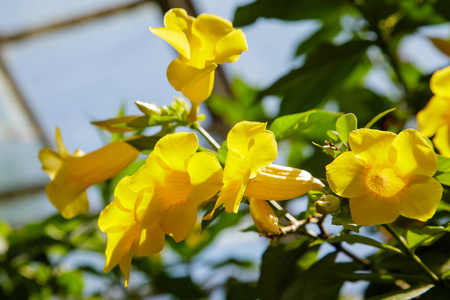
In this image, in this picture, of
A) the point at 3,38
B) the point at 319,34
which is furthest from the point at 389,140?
the point at 3,38

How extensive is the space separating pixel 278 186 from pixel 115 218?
0.21 meters

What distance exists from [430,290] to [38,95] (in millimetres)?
3938

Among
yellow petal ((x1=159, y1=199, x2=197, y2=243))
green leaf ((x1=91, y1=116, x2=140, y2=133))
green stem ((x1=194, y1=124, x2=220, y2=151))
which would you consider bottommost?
yellow petal ((x1=159, y1=199, x2=197, y2=243))

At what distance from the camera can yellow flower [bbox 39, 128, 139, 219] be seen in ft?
2.41

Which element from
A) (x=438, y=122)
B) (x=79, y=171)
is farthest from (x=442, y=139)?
(x=79, y=171)

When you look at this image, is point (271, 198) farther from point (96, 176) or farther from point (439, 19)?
point (439, 19)

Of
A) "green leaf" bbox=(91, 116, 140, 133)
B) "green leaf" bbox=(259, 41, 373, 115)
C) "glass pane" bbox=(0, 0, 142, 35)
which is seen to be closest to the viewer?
"green leaf" bbox=(91, 116, 140, 133)

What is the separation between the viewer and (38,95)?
401 cm

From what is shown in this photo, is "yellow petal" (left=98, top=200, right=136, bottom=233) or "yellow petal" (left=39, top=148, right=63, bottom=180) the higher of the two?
"yellow petal" (left=39, top=148, right=63, bottom=180)

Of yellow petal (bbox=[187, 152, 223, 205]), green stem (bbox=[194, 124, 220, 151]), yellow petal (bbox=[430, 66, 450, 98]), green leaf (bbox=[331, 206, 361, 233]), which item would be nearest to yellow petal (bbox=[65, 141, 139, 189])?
green stem (bbox=[194, 124, 220, 151])

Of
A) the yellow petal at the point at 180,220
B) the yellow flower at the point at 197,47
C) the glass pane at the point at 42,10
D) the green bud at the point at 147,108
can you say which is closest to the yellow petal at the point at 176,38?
the yellow flower at the point at 197,47

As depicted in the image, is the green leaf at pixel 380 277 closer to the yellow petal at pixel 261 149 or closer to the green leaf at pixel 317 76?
the yellow petal at pixel 261 149

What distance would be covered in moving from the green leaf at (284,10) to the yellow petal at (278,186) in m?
0.61

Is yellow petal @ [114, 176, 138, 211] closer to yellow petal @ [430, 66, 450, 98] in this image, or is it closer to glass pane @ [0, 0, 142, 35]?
yellow petal @ [430, 66, 450, 98]
